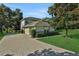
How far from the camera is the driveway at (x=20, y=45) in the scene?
4859 millimetres

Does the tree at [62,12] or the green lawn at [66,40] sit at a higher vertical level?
the tree at [62,12]

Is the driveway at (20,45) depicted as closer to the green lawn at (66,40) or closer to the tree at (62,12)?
the green lawn at (66,40)

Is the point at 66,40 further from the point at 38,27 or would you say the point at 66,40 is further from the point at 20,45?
the point at 20,45

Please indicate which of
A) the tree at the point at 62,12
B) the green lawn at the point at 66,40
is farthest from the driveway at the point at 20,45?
the tree at the point at 62,12

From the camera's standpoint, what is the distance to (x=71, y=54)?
485 centimetres

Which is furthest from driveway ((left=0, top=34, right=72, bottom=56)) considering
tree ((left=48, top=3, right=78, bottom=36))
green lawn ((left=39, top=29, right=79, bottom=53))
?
tree ((left=48, top=3, right=78, bottom=36))

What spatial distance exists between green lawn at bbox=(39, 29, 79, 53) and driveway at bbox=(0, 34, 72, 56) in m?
0.06

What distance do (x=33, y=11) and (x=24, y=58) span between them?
0.68m

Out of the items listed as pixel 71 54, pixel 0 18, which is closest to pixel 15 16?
pixel 0 18

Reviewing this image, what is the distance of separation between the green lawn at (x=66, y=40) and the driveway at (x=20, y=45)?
63 mm

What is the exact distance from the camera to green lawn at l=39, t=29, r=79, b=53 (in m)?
4.87

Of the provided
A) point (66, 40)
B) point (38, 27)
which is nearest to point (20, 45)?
point (38, 27)

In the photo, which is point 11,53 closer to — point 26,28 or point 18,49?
point 18,49

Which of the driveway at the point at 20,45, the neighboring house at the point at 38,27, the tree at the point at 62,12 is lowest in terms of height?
the driveway at the point at 20,45
